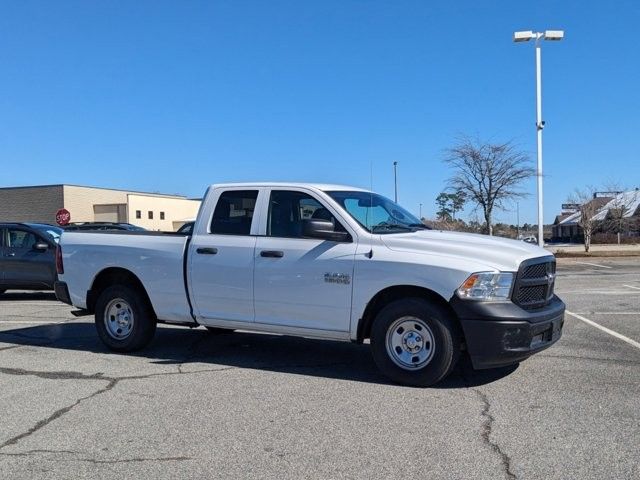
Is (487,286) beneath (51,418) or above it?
above

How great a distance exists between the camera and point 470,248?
5676mm

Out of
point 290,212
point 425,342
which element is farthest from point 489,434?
point 290,212

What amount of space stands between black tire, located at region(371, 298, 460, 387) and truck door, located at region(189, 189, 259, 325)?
4.89ft

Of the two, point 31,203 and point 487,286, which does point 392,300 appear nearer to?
point 487,286

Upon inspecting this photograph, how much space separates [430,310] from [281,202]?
204 centimetres

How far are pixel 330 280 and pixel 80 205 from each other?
54822 mm

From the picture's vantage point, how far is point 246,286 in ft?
21.4

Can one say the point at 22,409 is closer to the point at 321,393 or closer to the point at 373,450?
the point at 321,393

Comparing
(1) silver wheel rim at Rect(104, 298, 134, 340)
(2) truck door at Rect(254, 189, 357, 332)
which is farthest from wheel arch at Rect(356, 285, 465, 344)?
(1) silver wheel rim at Rect(104, 298, 134, 340)

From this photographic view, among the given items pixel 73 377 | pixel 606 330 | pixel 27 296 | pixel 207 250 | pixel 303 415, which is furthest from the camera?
pixel 27 296

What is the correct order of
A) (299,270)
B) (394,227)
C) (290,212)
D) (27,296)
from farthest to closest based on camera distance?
1. (27,296)
2. (290,212)
3. (394,227)
4. (299,270)

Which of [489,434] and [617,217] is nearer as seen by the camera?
[489,434]

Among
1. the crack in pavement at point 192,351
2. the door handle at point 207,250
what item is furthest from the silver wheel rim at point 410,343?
the crack in pavement at point 192,351

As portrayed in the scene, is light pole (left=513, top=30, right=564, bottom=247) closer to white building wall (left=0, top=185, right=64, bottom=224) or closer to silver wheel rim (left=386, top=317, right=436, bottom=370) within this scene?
silver wheel rim (left=386, top=317, right=436, bottom=370)
